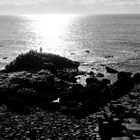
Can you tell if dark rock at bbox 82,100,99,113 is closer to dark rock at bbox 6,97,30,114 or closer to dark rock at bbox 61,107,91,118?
dark rock at bbox 61,107,91,118

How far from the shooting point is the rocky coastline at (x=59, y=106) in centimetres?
3142

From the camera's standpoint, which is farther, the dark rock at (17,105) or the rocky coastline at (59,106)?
the dark rock at (17,105)

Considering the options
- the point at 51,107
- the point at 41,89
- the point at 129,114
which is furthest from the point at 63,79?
the point at 129,114

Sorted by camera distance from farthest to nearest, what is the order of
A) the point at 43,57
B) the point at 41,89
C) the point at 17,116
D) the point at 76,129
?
the point at 43,57, the point at 41,89, the point at 17,116, the point at 76,129

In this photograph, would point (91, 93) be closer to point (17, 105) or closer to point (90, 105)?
point (90, 105)

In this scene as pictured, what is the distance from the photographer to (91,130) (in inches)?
1240

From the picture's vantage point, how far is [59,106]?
39.7 m

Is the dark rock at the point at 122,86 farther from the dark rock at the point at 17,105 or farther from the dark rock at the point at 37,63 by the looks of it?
the dark rock at the point at 37,63

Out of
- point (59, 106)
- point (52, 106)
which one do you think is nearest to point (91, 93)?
point (59, 106)

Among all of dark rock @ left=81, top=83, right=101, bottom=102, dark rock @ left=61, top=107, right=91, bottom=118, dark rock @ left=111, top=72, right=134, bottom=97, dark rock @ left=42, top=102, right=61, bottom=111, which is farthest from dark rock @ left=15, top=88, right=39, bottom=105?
dark rock @ left=111, top=72, right=134, bottom=97

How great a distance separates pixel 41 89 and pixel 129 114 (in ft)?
58.2

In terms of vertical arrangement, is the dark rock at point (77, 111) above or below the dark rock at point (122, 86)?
below

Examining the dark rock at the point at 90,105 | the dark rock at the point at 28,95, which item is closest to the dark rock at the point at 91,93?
the dark rock at the point at 90,105

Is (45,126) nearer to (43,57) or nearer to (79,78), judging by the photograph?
(79,78)
